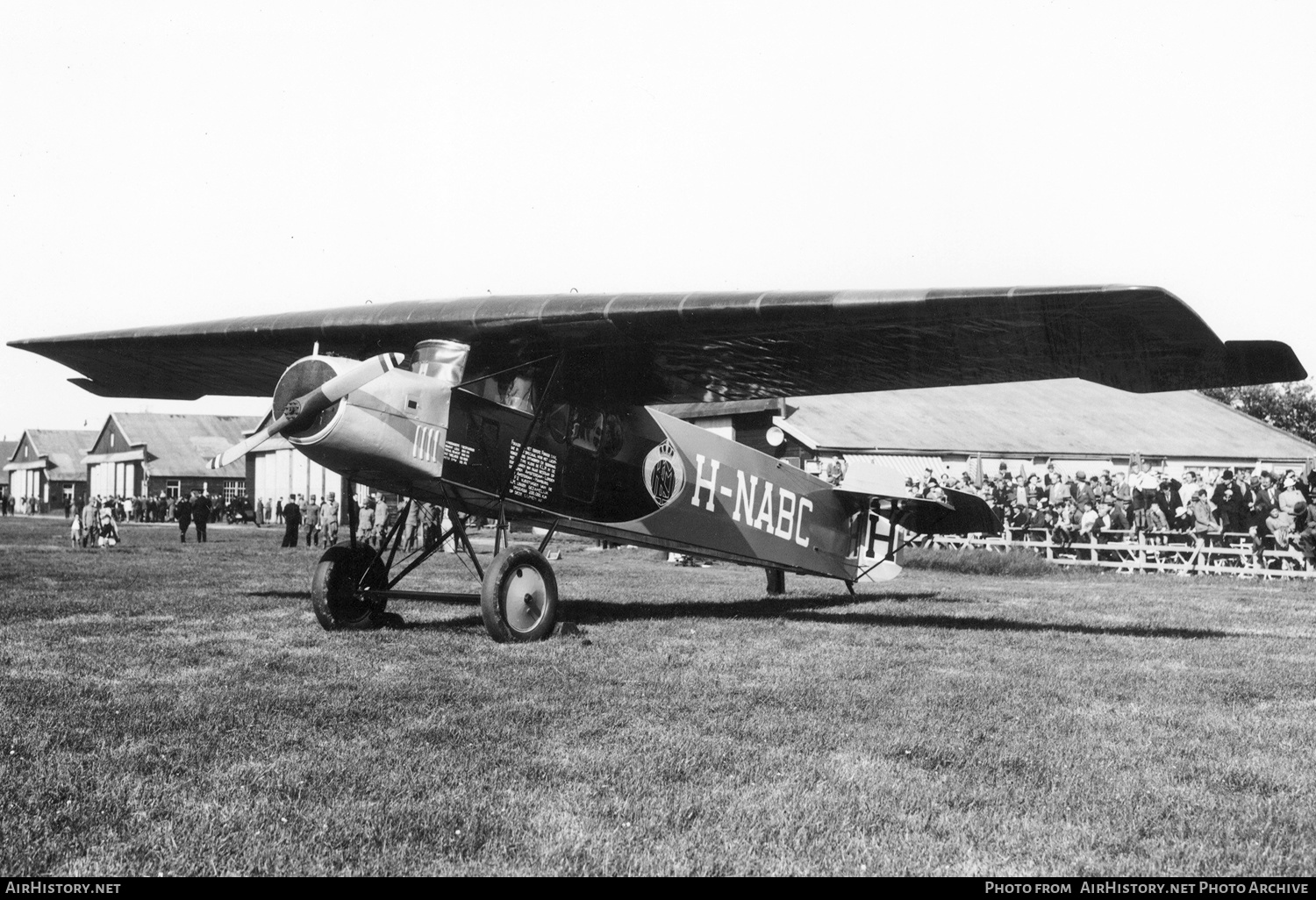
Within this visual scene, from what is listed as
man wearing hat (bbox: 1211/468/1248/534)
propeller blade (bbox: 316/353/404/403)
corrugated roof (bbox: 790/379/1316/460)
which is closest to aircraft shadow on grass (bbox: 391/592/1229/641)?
propeller blade (bbox: 316/353/404/403)

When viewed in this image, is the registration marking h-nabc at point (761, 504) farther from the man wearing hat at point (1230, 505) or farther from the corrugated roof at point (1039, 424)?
the corrugated roof at point (1039, 424)

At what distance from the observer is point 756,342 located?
412 inches

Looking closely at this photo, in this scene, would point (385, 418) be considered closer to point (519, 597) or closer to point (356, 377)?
point (356, 377)

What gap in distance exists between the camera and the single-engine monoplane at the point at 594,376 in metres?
8.56

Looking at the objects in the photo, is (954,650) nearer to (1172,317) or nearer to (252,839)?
(1172,317)

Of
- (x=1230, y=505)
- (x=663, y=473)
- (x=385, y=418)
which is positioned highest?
(x=385, y=418)

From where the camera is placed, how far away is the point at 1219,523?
22.3 metres

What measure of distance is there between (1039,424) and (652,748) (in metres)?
40.1

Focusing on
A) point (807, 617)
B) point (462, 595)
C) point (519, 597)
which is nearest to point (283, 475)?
point (807, 617)

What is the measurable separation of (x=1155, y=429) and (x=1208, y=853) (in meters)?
43.4

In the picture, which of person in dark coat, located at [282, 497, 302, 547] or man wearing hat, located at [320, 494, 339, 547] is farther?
person in dark coat, located at [282, 497, 302, 547]

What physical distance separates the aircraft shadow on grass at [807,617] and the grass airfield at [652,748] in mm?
166

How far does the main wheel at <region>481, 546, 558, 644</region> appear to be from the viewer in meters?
9.46

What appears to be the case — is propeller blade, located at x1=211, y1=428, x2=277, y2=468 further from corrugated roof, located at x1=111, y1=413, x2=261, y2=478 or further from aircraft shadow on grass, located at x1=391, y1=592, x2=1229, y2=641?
corrugated roof, located at x1=111, y1=413, x2=261, y2=478
